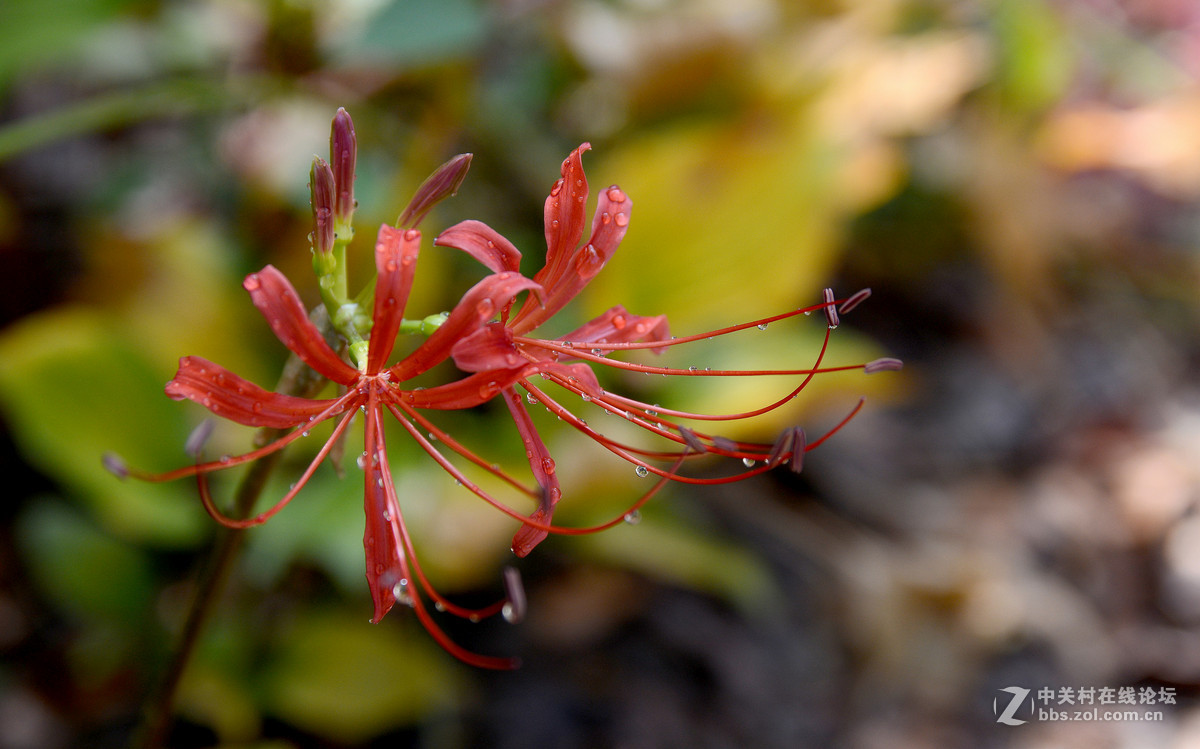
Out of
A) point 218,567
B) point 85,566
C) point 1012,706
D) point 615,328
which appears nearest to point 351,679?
point 85,566

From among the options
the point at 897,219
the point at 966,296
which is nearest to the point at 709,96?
the point at 897,219

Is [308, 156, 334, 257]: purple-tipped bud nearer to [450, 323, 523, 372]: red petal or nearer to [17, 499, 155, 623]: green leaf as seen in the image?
[450, 323, 523, 372]: red petal

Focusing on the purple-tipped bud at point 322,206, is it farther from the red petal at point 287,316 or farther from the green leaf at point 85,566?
the green leaf at point 85,566

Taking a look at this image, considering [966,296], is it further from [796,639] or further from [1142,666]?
[796,639]

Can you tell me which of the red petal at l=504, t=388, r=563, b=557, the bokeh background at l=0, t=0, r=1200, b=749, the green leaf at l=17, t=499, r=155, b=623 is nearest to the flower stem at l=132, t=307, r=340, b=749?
the red petal at l=504, t=388, r=563, b=557

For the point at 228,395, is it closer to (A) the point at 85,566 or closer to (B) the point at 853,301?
(B) the point at 853,301

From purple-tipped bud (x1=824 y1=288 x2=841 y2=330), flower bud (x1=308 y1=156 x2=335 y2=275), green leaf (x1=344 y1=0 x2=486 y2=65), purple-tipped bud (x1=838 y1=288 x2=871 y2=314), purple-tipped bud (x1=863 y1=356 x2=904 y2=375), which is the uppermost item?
green leaf (x1=344 y1=0 x2=486 y2=65)
